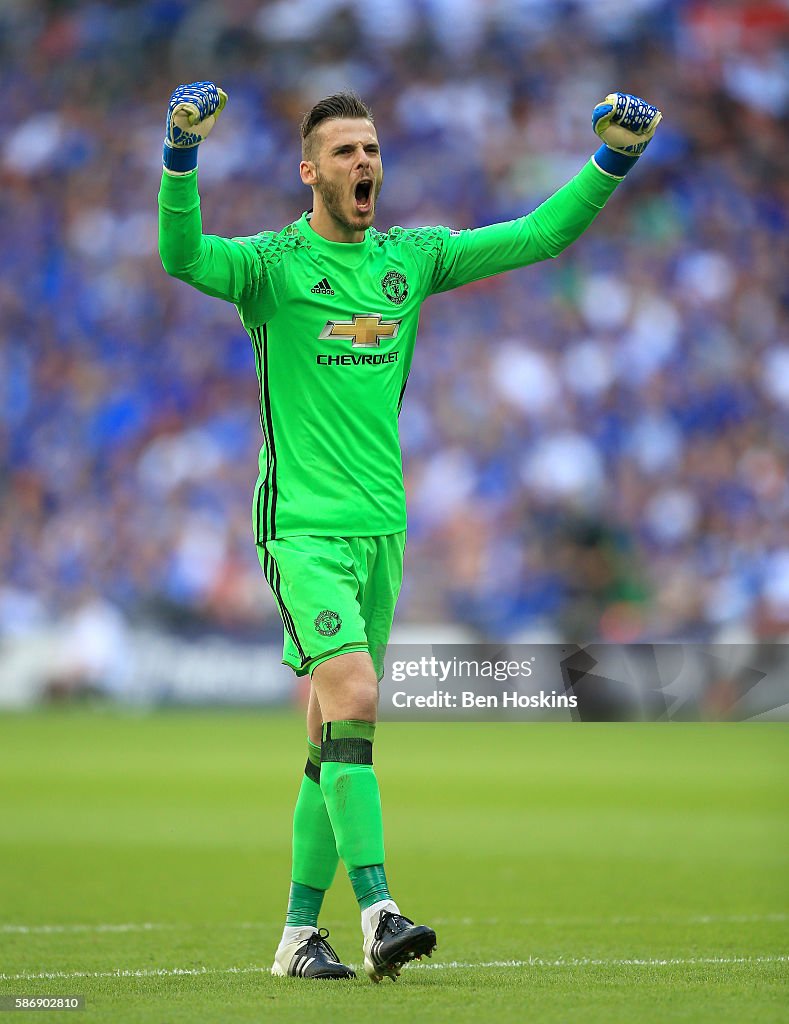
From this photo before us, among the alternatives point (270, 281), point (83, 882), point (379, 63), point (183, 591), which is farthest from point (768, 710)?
point (379, 63)

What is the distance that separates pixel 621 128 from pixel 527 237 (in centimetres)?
46

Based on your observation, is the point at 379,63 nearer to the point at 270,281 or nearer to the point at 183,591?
the point at 183,591

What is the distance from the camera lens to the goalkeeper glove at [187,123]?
4.52 m

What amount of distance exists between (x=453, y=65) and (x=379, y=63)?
3.40 ft

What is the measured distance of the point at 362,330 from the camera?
16.6ft

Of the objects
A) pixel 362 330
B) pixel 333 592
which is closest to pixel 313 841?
pixel 333 592

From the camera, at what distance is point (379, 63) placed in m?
22.1

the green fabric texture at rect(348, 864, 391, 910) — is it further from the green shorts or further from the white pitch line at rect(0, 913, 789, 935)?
the white pitch line at rect(0, 913, 789, 935)

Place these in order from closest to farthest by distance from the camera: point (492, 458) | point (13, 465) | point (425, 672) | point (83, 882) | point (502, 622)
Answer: point (425, 672), point (83, 882), point (502, 622), point (492, 458), point (13, 465)

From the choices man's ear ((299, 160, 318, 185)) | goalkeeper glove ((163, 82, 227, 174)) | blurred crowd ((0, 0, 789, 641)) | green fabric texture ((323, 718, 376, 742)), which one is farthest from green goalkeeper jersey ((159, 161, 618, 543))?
blurred crowd ((0, 0, 789, 641))

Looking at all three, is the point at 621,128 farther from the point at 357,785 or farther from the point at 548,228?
the point at 357,785

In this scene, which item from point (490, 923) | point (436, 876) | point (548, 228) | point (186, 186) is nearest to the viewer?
point (186, 186)

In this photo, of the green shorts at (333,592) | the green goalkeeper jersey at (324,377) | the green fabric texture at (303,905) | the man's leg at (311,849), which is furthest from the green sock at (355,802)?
the green goalkeeper jersey at (324,377)

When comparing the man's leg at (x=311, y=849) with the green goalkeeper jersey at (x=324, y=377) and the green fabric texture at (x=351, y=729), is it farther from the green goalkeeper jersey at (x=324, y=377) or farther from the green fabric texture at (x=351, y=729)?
the green goalkeeper jersey at (x=324, y=377)
